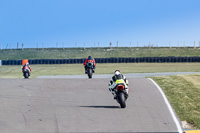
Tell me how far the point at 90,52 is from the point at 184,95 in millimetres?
66259

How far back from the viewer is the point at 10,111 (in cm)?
1380

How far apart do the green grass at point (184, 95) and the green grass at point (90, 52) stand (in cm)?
5482

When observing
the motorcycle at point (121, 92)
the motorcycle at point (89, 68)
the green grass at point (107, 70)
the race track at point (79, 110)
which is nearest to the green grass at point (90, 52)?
the green grass at point (107, 70)

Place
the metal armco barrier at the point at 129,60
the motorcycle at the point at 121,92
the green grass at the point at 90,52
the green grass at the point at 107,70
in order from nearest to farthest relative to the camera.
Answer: the motorcycle at the point at 121,92
the green grass at the point at 107,70
the metal armco barrier at the point at 129,60
the green grass at the point at 90,52

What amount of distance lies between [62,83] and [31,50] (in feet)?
226

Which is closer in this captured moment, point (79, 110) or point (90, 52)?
point (79, 110)

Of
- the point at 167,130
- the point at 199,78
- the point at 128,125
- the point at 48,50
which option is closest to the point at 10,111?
the point at 128,125

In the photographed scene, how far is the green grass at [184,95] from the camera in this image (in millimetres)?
13821

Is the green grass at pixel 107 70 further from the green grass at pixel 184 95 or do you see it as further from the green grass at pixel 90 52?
the green grass at pixel 90 52

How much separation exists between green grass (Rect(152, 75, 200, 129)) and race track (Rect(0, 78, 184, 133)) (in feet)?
1.80

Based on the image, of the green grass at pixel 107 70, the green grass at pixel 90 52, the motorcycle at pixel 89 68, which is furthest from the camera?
the green grass at pixel 90 52

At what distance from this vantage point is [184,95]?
17.1 meters

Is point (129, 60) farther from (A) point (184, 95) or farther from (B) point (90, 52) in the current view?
(A) point (184, 95)

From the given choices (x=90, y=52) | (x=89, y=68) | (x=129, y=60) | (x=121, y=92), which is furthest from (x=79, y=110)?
(x=90, y=52)
